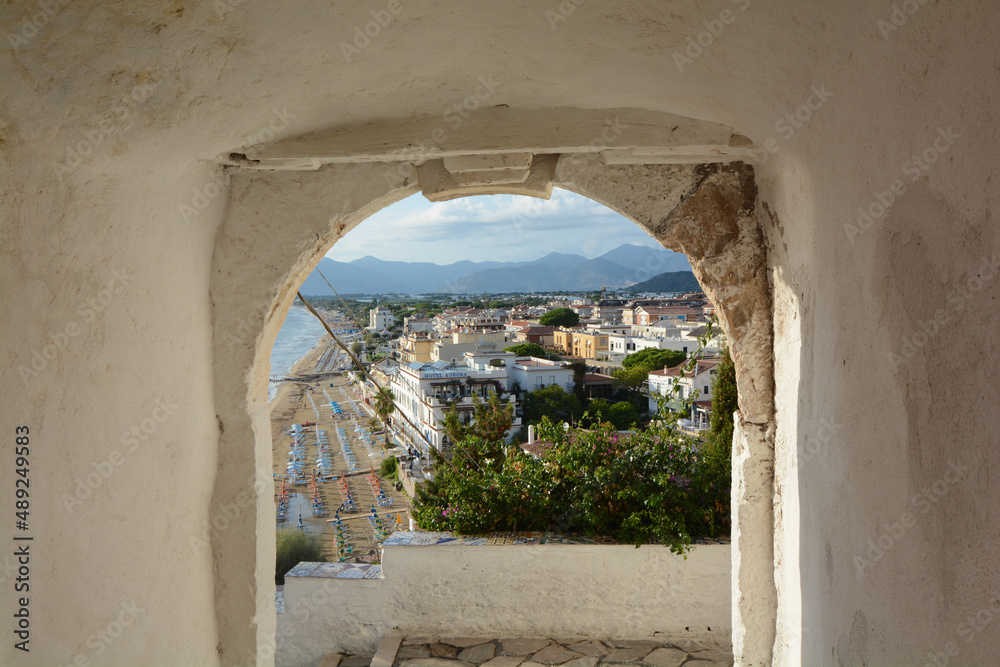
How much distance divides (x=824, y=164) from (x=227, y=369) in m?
2.05

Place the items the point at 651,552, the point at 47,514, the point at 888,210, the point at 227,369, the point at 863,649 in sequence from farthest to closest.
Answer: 1. the point at 651,552
2. the point at 227,369
3. the point at 47,514
4. the point at 863,649
5. the point at 888,210

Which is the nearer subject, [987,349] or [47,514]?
[987,349]

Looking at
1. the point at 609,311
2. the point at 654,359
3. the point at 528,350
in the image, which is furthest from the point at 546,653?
the point at 609,311

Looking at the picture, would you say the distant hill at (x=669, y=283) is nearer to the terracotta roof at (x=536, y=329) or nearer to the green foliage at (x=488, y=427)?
the terracotta roof at (x=536, y=329)

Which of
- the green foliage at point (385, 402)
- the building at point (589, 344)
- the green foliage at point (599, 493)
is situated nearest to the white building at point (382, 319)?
the building at point (589, 344)

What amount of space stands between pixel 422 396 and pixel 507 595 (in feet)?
41.3

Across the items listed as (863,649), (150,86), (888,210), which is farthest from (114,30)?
(863,649)

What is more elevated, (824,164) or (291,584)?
(824,164)

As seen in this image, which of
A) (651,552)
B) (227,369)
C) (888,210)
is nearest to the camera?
(888,210)

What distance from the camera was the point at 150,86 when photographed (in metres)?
1.52

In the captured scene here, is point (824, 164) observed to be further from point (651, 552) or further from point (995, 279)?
point (651, 552)

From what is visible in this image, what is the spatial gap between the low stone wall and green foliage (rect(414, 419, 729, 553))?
153 mm

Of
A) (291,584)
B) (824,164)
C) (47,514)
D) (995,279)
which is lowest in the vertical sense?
(291,584)

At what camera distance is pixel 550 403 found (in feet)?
52.5
